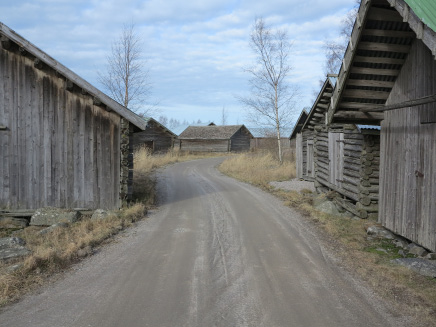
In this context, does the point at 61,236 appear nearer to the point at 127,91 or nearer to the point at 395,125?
the point at 395,125

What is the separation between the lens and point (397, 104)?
7.61m

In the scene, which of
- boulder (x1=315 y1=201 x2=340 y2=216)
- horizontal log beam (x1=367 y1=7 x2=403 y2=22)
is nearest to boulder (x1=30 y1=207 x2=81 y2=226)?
boulder (x1=315 y1=201 x2=340 y2=216)

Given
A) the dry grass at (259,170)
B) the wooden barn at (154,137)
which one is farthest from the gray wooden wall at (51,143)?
the wooden barn at (154,137)

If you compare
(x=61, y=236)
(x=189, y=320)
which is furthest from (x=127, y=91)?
(x=189, y=320)

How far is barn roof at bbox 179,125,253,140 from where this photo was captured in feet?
169

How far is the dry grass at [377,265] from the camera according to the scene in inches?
191

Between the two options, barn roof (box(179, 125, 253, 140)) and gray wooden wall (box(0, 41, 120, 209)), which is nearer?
gray wooden wall (box(0, 41, 120, 209))

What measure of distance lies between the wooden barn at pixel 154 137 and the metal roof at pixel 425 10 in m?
31.1

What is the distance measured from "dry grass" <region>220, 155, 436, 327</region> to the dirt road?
11.7 inches

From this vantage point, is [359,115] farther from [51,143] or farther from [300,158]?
[300,158]

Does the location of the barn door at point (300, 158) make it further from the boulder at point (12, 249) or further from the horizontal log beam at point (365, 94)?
the boulder at point (12, 249)

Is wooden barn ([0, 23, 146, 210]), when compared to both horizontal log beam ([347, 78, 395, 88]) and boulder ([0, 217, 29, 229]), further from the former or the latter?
horizontal log beam ([347, 78, 395, 88])

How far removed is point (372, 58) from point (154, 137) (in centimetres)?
3055

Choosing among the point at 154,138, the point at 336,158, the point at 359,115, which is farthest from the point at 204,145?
the point at 359,115
